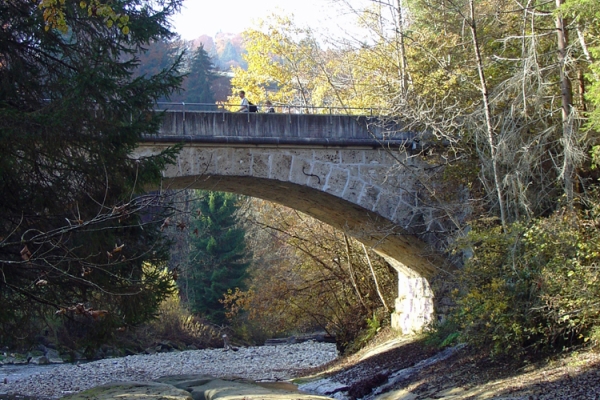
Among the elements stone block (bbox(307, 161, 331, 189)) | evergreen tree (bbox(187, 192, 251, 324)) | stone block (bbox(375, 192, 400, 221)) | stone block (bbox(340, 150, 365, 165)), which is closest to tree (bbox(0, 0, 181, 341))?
stone block (bbox(307, 161, 331, 189))

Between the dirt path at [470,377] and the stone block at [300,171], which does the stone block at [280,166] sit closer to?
the stone block at [300,171]

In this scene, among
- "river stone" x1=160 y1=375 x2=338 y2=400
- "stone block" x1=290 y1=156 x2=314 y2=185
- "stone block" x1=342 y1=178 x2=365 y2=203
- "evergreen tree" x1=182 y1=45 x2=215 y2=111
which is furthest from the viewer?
"evergreen tree" x1=182 y1=45 x2=215 y2=111

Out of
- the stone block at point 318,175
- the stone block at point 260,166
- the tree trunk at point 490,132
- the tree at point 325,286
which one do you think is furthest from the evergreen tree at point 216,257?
the tree trunk at point 490,132

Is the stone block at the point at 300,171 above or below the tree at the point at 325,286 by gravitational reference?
above

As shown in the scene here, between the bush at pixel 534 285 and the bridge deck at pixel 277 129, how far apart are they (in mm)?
3435

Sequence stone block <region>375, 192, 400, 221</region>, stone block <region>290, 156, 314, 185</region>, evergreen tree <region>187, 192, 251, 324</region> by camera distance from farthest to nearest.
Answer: evergreen tree <region>187, 192, 251, 324</region>, stone block <region>375, 192, 400, 221</region>, stone block <region>290, 156, 314, 185</region>

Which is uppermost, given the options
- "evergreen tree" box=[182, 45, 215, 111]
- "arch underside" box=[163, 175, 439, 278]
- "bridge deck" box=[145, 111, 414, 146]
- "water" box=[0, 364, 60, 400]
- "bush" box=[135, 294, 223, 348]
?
"evergreen tree" box=[182, 45, 215, 111]

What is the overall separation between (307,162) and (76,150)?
17.4ft

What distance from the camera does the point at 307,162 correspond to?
1370 cm

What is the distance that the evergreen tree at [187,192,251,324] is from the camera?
31.6 m

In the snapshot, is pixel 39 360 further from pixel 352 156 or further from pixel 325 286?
pixel 352 156

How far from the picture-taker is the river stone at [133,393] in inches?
350

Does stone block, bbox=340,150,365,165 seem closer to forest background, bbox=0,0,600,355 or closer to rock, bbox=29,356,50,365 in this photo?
forest background, bbox=0,0,600,355

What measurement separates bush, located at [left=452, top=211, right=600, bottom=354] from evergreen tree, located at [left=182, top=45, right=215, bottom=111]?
1347 inches
